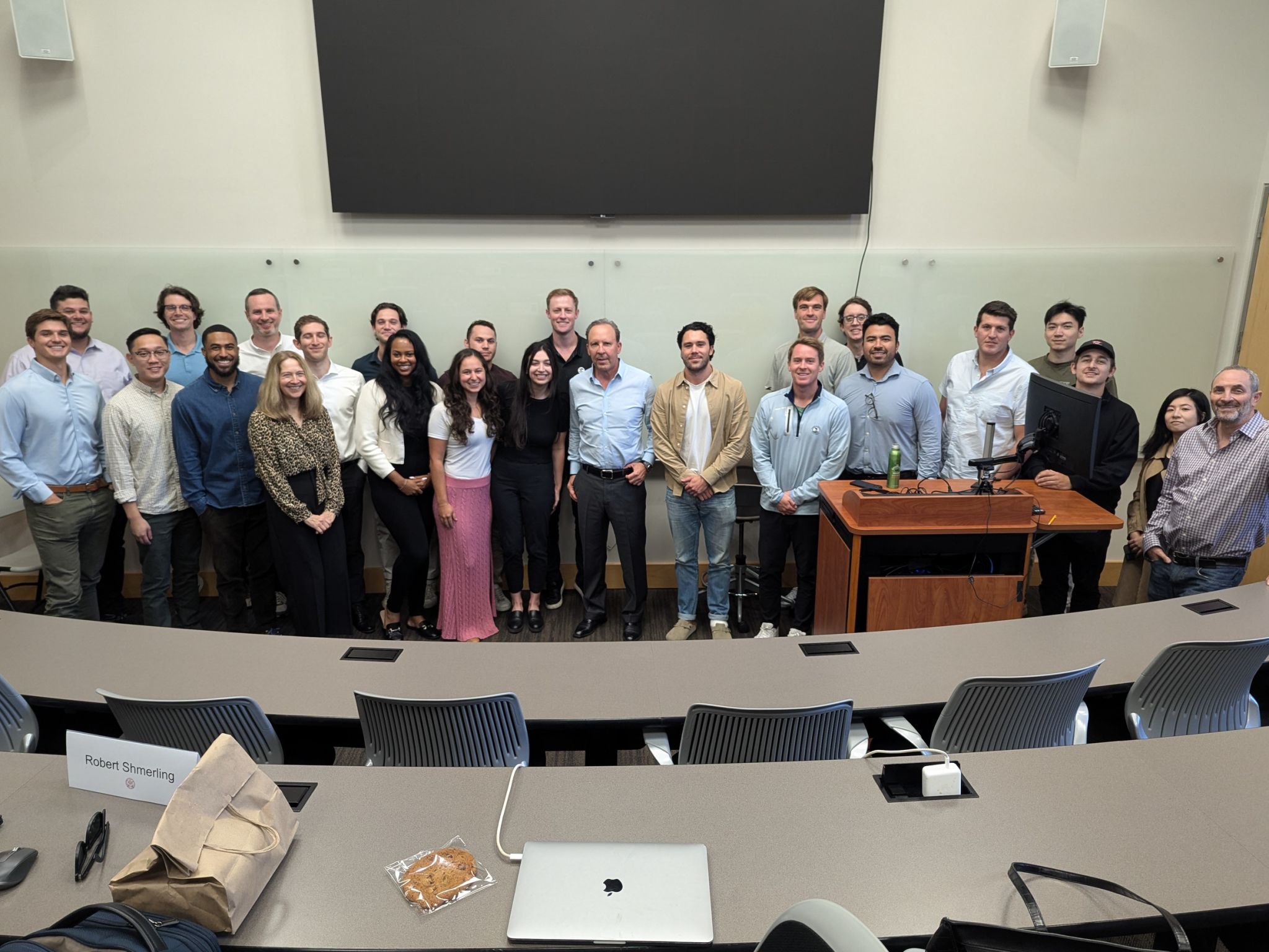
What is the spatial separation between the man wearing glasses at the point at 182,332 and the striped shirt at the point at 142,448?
45cm

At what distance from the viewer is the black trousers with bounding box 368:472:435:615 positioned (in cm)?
445

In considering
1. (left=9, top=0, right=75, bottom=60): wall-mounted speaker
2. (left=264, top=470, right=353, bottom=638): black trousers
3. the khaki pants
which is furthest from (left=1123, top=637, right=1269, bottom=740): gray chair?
(left=9, top=0, right=75, bottom=60): wall-mounted speaker

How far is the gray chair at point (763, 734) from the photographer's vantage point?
7.05ft

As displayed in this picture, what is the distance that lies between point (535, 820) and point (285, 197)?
14.2 ft

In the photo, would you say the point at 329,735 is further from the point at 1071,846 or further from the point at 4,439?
the point at 4,439

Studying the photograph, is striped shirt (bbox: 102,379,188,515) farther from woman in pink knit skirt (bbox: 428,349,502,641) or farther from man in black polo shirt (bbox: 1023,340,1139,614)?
man in black polo shirt (bbox: 1023,340,1139,614)

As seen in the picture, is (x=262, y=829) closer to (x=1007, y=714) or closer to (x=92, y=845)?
(x=92, y=845)

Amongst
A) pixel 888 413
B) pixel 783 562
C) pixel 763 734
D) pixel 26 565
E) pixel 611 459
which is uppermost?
pixel 888 413

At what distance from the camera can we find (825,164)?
491 centimetres

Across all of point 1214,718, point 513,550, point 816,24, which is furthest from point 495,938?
point 816,24

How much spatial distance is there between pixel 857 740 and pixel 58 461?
12.7ft

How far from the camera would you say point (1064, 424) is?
11.5 ft

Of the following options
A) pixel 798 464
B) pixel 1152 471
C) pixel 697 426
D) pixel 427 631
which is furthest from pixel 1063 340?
pixel 427 631

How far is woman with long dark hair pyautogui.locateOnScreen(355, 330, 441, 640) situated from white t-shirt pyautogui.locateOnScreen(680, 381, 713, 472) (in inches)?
53.1
